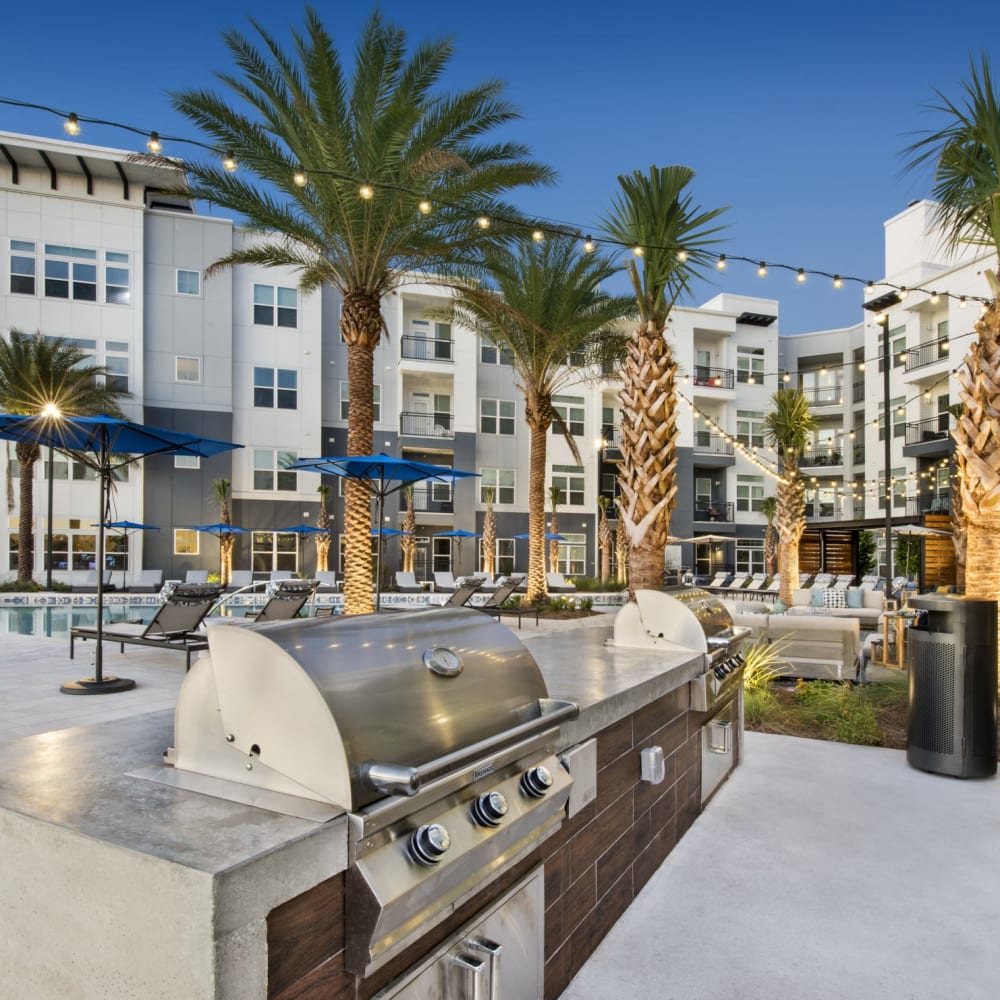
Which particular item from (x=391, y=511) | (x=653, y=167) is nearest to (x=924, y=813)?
(x=653, y=167)

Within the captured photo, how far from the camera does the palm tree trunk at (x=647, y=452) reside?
315 inches

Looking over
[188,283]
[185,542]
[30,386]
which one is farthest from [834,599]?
[188,283]

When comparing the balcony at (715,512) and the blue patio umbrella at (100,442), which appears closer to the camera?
the blue patio umbrella at (100,442)

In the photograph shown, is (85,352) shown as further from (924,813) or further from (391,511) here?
(924,813)

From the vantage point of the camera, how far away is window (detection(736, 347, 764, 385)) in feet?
122

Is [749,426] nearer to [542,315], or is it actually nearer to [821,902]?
[542,315]

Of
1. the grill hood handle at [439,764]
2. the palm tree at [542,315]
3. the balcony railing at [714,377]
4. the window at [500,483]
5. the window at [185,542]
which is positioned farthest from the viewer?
the balcony railing at [714,377]

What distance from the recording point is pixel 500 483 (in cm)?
3139

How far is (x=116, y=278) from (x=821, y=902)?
28979 millimetres

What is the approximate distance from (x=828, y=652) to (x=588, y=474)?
24.3 m

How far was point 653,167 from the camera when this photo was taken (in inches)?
310

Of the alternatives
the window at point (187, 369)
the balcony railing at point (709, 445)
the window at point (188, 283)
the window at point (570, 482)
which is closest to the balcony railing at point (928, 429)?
the balcony railing at point (709, 445)

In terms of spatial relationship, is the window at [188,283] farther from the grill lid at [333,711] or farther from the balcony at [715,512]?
the grill lid at [333,711]

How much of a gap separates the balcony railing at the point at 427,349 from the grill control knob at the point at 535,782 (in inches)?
1127
